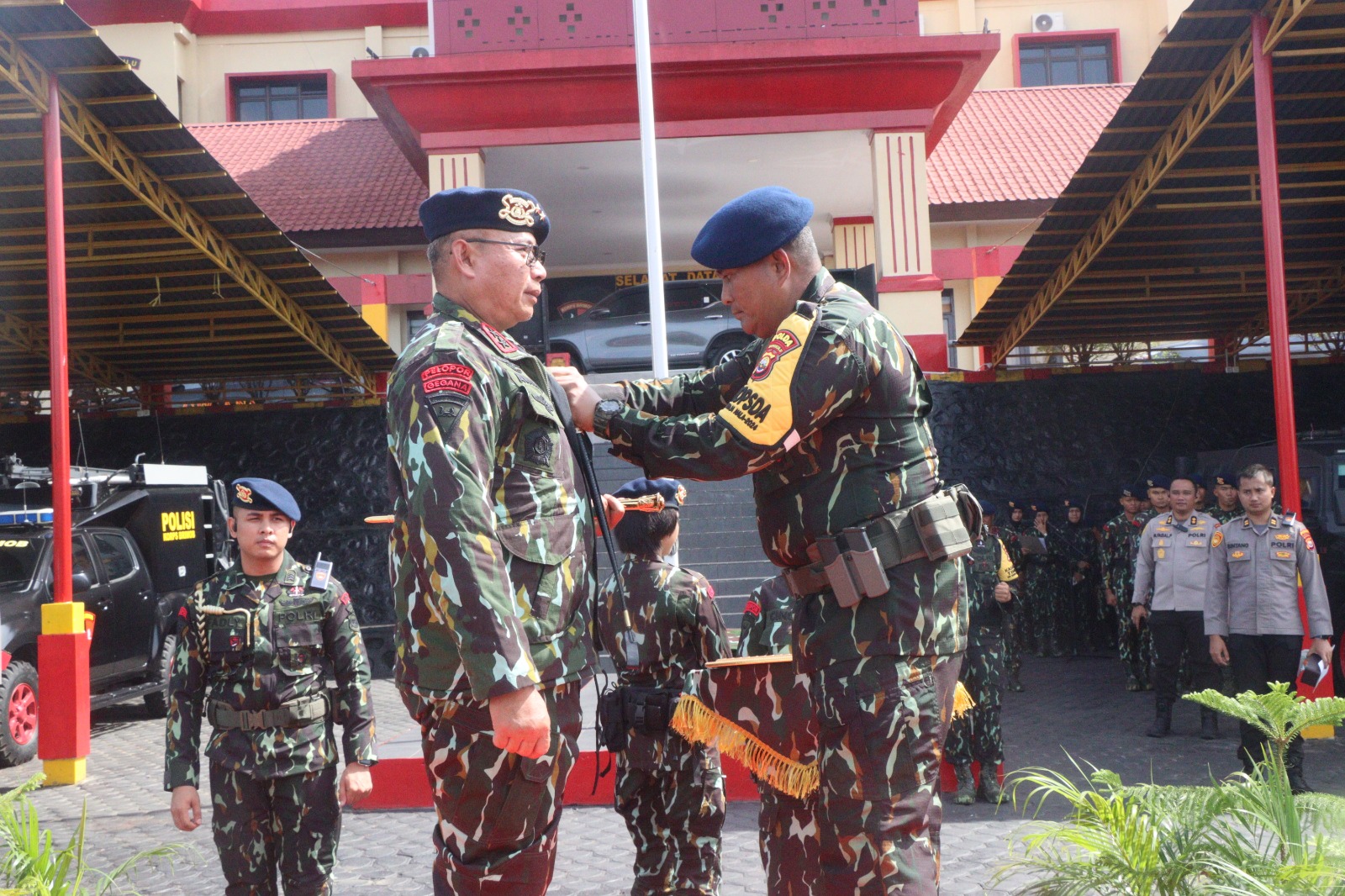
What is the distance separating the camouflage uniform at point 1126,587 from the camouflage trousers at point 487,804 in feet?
31.2

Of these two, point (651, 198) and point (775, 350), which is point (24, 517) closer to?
point (651, 198)

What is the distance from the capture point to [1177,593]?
9430mm

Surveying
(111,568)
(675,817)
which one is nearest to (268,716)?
(675,817)

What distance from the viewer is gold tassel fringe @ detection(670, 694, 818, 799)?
3137mm

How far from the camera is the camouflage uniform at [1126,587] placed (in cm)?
1157

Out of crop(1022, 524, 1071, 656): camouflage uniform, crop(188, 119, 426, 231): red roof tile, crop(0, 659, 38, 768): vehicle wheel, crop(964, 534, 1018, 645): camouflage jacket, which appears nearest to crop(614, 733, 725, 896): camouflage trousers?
crop(964, 534, 1018, 645): camouflage jacket

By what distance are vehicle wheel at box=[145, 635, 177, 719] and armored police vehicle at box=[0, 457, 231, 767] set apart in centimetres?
1

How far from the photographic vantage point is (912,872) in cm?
299

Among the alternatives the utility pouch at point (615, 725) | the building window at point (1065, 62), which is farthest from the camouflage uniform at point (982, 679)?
the building window at point (1065, 62)

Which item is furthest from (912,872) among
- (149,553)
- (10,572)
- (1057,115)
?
(1057,115)

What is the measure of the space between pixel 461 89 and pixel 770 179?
4.76 m

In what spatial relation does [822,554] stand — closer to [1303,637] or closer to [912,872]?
[912,872]

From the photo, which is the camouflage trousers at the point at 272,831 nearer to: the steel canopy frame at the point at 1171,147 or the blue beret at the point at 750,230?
the blue beret at the point at 750,230

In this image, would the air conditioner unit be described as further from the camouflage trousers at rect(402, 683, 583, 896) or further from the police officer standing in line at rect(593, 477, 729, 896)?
the camouflage trousers at rect(402, 683, 583, 896)
